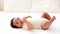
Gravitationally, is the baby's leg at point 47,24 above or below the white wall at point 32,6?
below

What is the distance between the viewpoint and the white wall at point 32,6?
192 centimetres

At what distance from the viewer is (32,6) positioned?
1978 millimetres

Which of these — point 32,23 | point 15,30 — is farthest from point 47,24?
point 15,30

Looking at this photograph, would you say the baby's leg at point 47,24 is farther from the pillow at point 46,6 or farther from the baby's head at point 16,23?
the pillow at point 46,6

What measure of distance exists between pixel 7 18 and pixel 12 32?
516 mm

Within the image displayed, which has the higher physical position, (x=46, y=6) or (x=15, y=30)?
(x=46, y=6)

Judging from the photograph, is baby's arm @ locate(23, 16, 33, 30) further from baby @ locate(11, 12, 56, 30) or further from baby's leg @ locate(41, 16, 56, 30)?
baby's leg @ locate(41, 16, 56, 30)

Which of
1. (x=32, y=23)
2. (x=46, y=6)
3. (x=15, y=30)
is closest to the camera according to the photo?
(x=15, y=30)

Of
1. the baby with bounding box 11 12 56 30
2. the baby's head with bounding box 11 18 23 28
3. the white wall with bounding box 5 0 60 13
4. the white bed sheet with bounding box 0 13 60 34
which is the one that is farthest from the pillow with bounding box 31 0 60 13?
the baby's head with bounding box 11 18 23 28

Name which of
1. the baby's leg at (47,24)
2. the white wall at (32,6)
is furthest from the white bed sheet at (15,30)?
the white wall at (32,6)

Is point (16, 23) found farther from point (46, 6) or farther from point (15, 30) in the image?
point (46, 6)

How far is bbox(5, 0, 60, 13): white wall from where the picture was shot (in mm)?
1918

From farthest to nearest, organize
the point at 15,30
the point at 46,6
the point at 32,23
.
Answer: the point at 46,6 < the point at 32,23 < the point at 15,30

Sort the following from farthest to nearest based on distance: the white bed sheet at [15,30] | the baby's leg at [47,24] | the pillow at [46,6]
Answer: the pillow at [46,6] < the baby's leg at [47,24] < the white bed sheet at [15,30]
